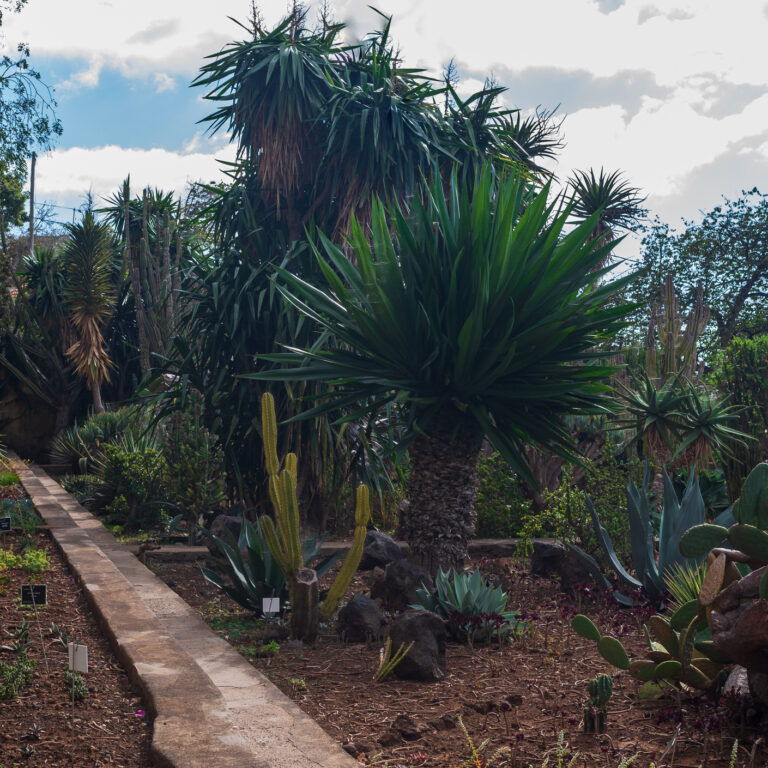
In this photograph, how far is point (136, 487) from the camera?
Answer: 9.42 m

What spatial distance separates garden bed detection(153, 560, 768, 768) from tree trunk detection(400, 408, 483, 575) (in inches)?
32.9

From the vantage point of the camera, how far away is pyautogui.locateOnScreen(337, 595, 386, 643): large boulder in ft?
14.4

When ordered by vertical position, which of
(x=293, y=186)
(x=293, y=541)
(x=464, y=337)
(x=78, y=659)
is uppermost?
(x=293, y=186)

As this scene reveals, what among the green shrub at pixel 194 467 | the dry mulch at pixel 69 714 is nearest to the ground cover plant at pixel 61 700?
the dry mulch at pixel 69 714

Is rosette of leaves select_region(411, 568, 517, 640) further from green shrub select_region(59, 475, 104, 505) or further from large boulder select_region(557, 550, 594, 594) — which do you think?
green shrub select_region(59, 475, 104, 505)

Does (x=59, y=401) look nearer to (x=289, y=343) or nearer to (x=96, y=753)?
(x=289, y=343)

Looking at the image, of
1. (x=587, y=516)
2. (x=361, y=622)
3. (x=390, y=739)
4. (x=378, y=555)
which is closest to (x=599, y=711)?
(x=390, y=739)

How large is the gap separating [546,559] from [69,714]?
4.02 meters

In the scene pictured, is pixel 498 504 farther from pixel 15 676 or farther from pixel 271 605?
pixel 15 676

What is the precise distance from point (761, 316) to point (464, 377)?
21.6 m

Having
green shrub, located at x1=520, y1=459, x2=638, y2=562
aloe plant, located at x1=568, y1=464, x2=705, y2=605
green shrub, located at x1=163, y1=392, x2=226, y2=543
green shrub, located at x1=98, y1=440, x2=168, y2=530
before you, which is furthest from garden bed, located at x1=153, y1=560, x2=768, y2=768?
green shrub, located at x1=98, y1=440, x2=168, y2=530

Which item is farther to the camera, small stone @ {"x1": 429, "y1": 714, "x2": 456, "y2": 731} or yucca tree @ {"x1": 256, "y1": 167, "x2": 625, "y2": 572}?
yucca tree @ {"x1": 256, "y1": 167, "x2": 625, "y2": 572}

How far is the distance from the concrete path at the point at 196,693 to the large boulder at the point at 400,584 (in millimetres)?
1150

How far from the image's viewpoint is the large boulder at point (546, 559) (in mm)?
6090
